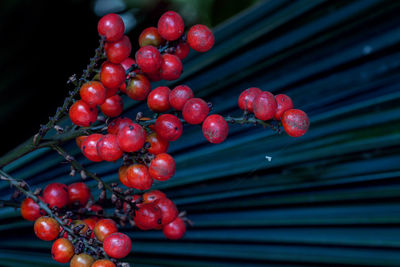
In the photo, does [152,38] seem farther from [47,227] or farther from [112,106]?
[47,227]

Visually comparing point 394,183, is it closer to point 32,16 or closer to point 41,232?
point 41,232

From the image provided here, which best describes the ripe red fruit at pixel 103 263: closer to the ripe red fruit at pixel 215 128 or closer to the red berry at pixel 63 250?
the red berry at pixel 63 250


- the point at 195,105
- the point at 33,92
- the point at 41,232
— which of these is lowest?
the point at 41,232

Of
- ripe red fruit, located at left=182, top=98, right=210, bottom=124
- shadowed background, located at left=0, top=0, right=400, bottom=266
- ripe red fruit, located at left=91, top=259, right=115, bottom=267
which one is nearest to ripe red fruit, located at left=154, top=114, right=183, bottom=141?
ripe red fruit, located at left=182, top=98, right=210, bottom=124

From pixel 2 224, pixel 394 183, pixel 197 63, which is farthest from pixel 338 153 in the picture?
pixel 2 224

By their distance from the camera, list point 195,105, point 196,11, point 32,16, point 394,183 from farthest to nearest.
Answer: point 196,11, point 32,16, point 394,183, point 195,105

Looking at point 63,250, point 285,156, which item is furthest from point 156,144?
point 285,156
